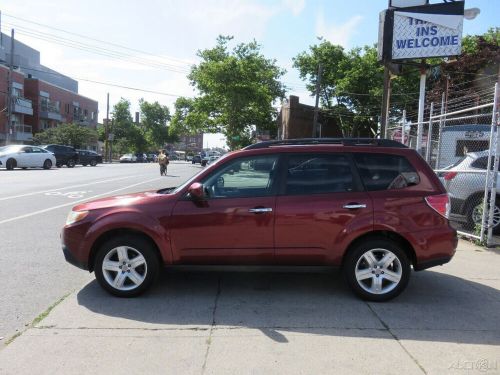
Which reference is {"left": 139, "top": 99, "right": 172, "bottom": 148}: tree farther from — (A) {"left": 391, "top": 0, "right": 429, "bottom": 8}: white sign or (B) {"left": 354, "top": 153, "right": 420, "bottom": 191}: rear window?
(B) {"left": 354, "top": 153, "right": 420, "bottom": 191}: rear window

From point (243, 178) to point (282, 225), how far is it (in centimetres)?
70

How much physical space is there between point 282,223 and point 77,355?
2.34 metres

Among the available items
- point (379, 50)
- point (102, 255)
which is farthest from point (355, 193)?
point (379, 50)

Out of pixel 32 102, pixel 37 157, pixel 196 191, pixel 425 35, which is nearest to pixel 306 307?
pixel 196 191

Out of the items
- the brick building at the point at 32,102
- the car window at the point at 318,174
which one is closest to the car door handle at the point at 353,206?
the car window at the point at 318,174

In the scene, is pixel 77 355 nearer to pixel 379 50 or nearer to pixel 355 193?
pixel 355 193

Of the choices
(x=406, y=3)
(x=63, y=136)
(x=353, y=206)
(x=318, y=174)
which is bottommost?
(x=353, y=206)

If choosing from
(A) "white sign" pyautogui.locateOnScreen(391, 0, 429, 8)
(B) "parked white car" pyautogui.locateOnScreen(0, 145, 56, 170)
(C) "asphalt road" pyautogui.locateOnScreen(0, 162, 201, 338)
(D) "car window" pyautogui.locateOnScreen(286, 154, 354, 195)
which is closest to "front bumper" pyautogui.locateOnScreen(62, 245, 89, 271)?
(C) "asphalt road" pyautogui.locateOnScreen(0, 162, 201, 338)

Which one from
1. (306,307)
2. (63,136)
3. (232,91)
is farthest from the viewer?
(63,136)

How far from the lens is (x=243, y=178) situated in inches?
205

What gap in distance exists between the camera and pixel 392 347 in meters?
3.93

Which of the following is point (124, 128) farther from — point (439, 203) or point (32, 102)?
point (439, 203)

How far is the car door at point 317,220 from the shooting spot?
4969 millimetres

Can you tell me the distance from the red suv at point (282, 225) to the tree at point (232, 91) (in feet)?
128
